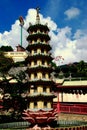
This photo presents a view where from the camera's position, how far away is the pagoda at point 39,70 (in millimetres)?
42062

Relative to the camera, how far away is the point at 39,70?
42500mm

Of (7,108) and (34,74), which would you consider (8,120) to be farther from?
(34,74)

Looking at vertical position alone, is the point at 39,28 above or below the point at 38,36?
above

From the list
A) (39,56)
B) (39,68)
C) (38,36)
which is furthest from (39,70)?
(38,36)

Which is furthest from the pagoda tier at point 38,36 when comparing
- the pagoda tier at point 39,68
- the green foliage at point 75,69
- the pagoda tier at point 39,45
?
the green foliage at point 75,69

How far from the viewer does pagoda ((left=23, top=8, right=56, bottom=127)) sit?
138 ft

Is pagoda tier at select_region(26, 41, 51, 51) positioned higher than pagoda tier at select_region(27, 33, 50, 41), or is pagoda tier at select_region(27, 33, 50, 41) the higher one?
pagoda tier at select_region(27, 33, 50, 41)

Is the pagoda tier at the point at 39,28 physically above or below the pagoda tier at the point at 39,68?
above

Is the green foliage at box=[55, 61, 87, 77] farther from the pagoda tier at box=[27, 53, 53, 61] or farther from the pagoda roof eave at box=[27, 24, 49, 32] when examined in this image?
the pagoda tier at box=[27, 53, 53, 61]

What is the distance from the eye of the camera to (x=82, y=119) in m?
46.6

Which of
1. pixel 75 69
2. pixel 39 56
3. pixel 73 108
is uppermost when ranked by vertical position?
pixel 75 69

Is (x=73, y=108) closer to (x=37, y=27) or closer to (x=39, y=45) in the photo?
(x=39, y=45)

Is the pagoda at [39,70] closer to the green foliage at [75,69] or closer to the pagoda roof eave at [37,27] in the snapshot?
the pagoda roof eave at [37,27]

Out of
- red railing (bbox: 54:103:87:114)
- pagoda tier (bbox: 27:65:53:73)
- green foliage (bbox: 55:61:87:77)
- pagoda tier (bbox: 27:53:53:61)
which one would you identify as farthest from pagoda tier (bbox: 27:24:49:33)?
green foliage (bbox: 55:61:87:77)
